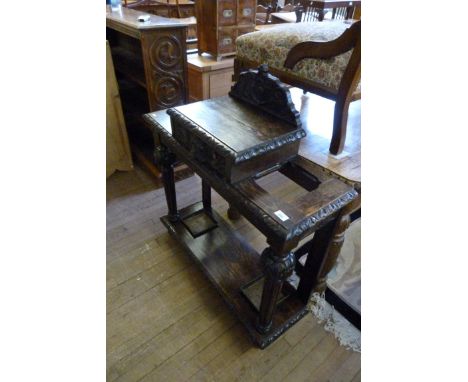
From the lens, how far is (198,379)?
1016mm

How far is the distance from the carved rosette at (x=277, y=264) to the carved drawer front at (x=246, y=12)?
190 centimetres

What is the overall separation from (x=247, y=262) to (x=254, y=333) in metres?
0.32

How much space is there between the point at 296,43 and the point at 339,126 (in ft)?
1.37

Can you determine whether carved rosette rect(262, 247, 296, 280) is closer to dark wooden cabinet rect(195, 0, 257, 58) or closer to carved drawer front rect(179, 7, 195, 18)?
dark wooden cabinet rect(195, 0, 257, 58)

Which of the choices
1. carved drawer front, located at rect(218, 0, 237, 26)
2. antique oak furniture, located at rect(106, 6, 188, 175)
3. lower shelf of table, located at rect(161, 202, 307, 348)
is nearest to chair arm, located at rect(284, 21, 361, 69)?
antique oak furniture, located at rect(106, 6, 188, 175)

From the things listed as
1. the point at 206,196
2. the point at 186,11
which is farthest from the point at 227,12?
the point at 186,11

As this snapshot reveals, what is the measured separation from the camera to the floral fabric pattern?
0.98 metres

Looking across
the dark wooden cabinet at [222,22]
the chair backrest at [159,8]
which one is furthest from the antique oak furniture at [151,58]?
the chair backrest at [159,8]

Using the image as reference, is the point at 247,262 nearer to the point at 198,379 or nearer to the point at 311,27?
the point at 198,379

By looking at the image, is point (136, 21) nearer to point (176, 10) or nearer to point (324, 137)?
point (324, 137)

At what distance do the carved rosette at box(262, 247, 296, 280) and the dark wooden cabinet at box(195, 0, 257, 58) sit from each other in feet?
5.99

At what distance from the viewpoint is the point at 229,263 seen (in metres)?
1.31

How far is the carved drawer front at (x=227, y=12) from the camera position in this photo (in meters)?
1.98

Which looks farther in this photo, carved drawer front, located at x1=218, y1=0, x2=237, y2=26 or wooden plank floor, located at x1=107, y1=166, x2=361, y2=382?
carved drawer front, located at x1=218, y1=0, x2=237, y2=26
